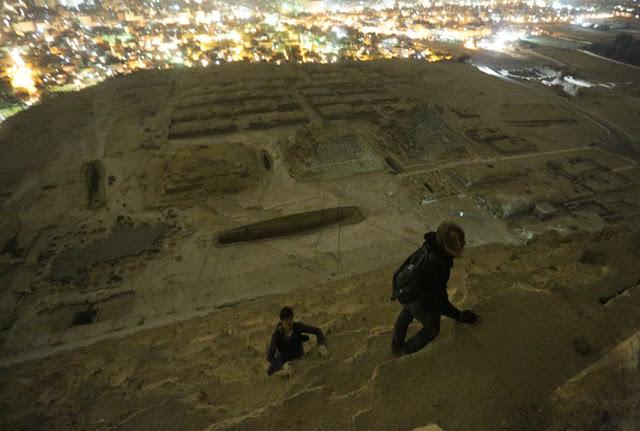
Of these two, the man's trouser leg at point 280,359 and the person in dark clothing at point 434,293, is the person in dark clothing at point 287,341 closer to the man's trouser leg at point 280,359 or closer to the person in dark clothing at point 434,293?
the man's trouser leg at point 280,359

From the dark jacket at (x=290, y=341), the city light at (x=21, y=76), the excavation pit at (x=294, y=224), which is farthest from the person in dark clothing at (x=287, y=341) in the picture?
the city light at (x=21, y=76)

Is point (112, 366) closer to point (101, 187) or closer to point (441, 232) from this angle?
point (441, 232)

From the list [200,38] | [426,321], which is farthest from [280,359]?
[200,38]

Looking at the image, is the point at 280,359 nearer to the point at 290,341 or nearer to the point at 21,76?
the point at 290,341

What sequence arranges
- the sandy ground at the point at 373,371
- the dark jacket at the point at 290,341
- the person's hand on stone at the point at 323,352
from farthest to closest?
the person's hand on stone at the point at 323,352
the dark jacket at the point at 290,341
the sandy ground at the point at 373,371

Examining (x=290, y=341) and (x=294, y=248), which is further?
(x=294, y=248)

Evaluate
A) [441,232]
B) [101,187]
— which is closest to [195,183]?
[101,187]

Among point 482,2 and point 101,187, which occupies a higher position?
point 482,2
